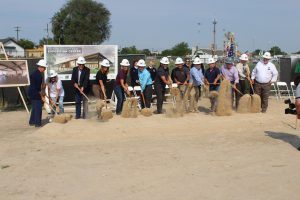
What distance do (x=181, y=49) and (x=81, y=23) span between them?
17981 millimetres

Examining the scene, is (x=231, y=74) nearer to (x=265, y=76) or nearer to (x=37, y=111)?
(x=265, y=76)

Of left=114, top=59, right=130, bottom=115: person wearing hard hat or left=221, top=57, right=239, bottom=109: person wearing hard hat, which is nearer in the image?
left=114, top=59, right=130, bottom=115: person wearing hard hat

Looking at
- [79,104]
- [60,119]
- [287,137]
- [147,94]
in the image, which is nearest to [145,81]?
[147,94]

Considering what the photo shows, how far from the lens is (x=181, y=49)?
225ft

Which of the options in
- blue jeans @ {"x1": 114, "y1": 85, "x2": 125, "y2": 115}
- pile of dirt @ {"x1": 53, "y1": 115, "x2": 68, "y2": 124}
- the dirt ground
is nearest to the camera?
the dirt ground

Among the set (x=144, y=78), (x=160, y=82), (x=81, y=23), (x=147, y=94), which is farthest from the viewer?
(x=81, y=23)

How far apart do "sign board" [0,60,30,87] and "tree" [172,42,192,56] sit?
5142 cm

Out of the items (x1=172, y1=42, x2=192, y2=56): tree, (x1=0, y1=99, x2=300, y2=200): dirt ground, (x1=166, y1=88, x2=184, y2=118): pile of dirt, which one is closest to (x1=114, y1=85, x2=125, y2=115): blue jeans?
(x1=0, y1=99, x2=300, y2=200): dirt ground

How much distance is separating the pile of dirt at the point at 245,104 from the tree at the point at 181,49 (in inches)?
2102

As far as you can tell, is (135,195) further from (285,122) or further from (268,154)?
(285,122)

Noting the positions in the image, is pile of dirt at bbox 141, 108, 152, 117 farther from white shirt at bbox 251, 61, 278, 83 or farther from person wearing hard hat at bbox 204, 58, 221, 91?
white shirt at bbox 251, 61, 278, 83

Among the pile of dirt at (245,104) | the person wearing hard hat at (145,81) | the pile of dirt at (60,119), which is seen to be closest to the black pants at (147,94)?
the person wearing hard hat at (145,81)

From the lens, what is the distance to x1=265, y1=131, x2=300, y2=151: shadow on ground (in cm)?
952

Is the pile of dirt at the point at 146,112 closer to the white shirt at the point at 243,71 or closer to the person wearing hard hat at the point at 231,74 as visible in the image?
the person wearing hard hat at the point at 231,74
